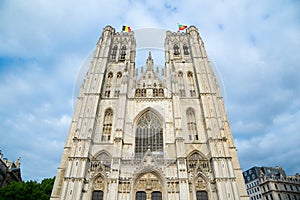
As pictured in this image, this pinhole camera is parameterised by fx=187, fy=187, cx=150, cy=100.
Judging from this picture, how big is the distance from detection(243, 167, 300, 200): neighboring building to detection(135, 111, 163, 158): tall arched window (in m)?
29.3

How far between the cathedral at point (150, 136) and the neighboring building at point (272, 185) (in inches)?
964

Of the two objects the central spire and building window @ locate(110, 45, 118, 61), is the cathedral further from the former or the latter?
building window @ locate(110, 45, 118, 61)

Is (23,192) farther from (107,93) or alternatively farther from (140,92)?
(140,92)

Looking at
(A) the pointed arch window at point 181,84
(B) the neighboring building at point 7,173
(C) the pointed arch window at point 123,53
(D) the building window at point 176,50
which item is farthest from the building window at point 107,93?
(B) the neighboring building at point 7,173

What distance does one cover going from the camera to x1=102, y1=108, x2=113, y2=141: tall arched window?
2278 cm

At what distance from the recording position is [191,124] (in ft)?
78.0

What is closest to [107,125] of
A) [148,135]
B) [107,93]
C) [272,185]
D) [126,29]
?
[107,93]

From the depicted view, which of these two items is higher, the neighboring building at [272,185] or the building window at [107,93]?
the building window at [107,93]

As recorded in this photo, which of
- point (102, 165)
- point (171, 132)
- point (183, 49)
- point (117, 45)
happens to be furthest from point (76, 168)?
point (183, 49)

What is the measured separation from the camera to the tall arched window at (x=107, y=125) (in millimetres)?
22781

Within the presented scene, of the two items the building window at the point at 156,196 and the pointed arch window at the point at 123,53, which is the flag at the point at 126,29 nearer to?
the pointed arch window at the point at 123,53

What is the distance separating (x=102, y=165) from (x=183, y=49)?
76.2 feet

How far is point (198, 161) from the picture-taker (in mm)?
19719

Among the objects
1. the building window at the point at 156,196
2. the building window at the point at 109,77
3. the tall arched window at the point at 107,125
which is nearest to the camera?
the building window at the point at 156,196
